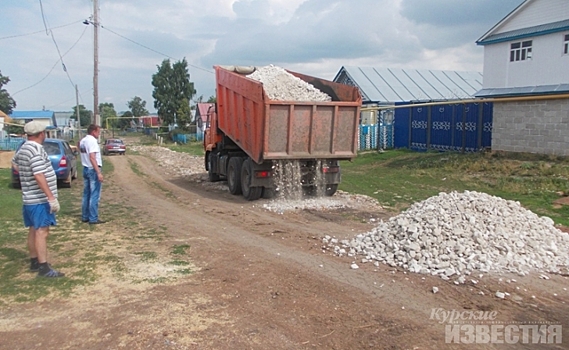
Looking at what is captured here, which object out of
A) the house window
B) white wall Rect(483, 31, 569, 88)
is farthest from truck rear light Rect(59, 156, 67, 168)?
the house window

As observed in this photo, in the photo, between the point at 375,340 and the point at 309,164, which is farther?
the point at 309,164

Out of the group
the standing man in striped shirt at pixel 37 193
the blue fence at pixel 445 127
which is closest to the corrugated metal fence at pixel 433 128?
the blue fence at pixel 445 127

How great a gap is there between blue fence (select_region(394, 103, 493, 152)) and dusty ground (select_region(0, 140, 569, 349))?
16.9 meters

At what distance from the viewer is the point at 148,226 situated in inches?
353

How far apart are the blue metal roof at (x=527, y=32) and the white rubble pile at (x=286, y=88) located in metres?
14.5

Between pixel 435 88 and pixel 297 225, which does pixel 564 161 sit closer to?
pixel 297 225

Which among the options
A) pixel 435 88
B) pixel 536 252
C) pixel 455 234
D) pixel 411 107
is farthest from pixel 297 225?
pixel 435 88

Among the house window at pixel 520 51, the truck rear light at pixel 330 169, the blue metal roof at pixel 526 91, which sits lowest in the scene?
the truck rear light at pixel 330 169

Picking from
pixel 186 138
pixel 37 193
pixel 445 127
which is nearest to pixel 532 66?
pixel 445 127

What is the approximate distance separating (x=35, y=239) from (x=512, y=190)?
39.7 feet

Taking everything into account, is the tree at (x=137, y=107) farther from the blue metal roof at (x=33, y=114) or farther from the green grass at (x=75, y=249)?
the green grass at (x=75, y=249)

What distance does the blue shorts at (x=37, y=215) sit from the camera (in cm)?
585

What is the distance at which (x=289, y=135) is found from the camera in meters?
11.1

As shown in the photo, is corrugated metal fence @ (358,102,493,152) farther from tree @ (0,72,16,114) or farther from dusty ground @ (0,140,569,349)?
tree @ (0,72,16,114)
